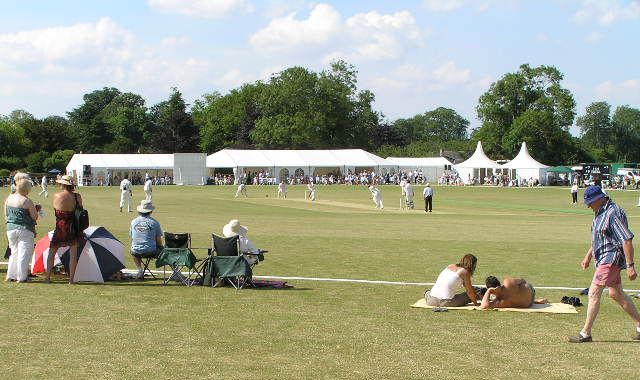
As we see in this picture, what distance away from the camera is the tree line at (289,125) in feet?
374

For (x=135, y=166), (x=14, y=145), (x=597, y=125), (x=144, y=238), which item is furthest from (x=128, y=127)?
(x=144, y=238)

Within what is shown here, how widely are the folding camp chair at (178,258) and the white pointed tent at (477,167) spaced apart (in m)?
89.7

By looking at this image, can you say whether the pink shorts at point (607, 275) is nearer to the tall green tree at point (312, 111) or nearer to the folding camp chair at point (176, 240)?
the folding camp chair at point (176, 240)

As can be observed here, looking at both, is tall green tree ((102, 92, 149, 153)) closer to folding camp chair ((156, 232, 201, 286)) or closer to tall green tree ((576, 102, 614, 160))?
tall green tree ((576, 102, 614, 160))

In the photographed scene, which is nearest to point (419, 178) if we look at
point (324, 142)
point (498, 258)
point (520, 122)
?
point (520, 122)

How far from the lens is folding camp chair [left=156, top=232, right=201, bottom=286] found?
13754mm

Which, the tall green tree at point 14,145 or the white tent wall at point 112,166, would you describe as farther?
the tall green tree at point 14,145

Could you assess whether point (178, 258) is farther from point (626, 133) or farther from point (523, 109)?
point (626, 133)

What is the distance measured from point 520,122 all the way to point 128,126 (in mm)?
71839

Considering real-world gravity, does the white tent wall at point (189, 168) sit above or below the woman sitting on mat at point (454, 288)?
above

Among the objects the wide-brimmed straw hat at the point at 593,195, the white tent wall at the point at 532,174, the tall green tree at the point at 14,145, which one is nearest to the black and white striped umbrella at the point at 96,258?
the wide-brimmed straw hat at the point at 593,195

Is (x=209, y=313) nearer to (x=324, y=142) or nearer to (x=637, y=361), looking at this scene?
(x=637, y=361)

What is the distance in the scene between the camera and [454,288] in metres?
11.8

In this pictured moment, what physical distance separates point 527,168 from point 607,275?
91.4 m
